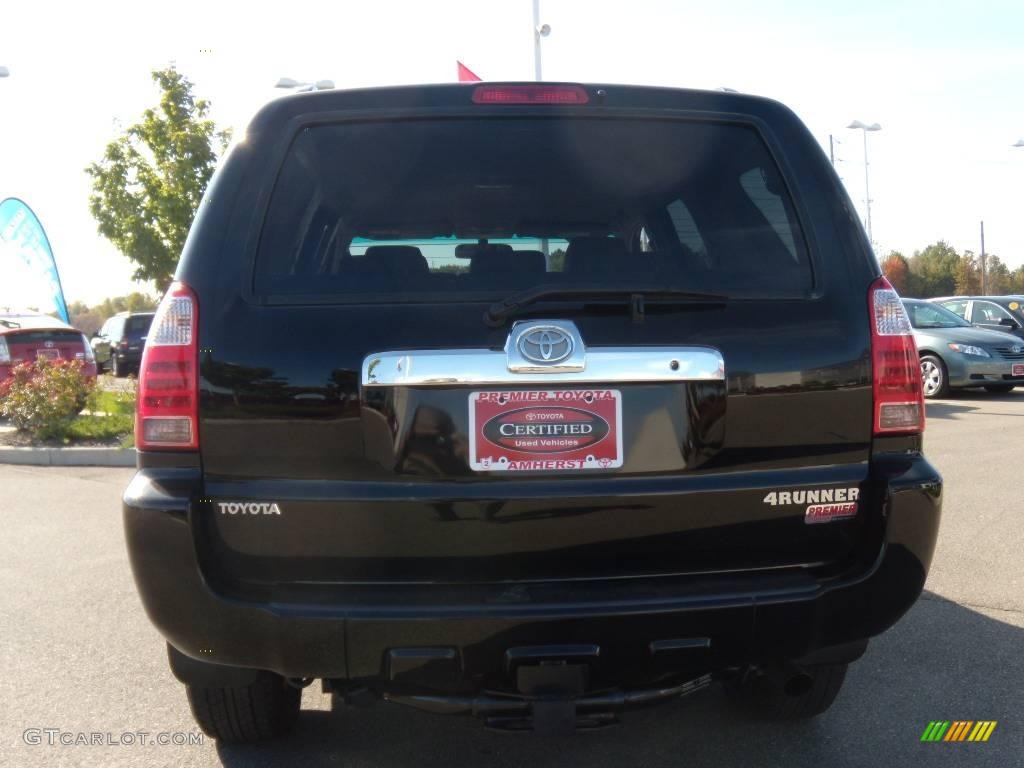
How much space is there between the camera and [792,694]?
3.16 meters

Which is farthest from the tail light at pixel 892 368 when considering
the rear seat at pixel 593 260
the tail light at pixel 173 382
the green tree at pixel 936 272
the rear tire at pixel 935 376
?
the green tree at pixel 936 272

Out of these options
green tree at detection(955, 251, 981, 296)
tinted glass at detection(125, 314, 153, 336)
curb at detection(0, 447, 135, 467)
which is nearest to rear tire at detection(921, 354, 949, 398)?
curb at detection(0, 447, 135, 467)

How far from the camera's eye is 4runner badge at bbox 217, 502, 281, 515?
2.43 metres

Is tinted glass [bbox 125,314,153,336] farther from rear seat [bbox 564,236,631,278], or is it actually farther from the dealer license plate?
the dealer license plate

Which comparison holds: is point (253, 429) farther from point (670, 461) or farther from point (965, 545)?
point (965, 545)

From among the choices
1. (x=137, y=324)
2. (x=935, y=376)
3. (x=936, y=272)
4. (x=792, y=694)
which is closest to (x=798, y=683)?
(x=792, y=694)

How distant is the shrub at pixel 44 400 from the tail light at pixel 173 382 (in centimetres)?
969

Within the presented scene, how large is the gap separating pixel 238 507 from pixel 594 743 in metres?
1.53

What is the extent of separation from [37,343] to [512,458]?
1556cm

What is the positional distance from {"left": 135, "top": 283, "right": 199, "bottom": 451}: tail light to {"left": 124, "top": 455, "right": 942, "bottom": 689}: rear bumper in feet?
0.29

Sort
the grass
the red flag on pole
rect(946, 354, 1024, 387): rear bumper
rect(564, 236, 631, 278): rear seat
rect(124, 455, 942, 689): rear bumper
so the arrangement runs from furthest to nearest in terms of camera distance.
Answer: rect(946, 354, 1024, 387): rear bumper < the red flag on pole < the grass < rect(564, 236, 631, 278): rear seat < rect(124, 455, 942, 689): rear bumper

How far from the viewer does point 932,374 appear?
51.4ft

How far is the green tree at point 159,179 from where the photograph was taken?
97.6ft

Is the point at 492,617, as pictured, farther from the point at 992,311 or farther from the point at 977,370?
the point at 992,311
